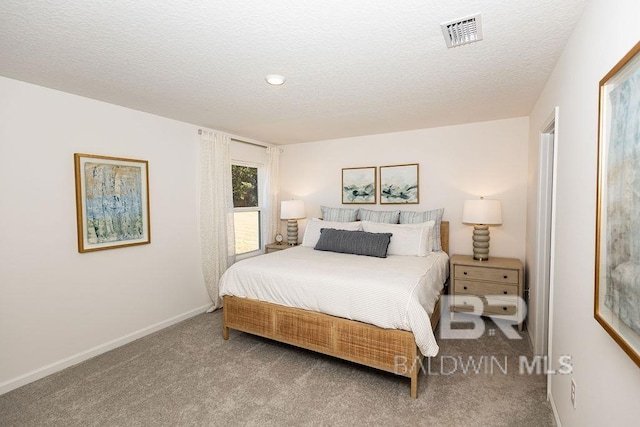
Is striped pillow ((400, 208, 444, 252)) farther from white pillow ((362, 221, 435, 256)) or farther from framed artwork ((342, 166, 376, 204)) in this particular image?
framed artwork ((342, 166, 376, 204))

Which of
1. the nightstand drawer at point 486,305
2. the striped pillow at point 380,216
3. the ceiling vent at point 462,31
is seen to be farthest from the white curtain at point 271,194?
the ceiling vent at point 462,31

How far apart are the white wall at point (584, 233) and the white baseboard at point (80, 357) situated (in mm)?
3532

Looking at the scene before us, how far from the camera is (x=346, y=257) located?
3.20 metres

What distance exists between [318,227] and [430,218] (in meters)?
1.44

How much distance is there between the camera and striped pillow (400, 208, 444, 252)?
3688mm

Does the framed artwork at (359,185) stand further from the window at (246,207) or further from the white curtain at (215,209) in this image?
the white curtain at (215,209)

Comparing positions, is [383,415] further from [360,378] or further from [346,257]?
[346,257]

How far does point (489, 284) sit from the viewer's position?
10.4 ft

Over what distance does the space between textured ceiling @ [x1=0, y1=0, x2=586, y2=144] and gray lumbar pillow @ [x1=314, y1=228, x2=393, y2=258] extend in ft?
4.47

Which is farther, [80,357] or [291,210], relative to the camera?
[291,210]

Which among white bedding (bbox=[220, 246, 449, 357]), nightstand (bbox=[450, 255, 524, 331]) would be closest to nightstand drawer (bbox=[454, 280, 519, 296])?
nightstand (bbox=[450, 255, 524, 331])

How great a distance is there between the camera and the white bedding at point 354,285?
2133 mm

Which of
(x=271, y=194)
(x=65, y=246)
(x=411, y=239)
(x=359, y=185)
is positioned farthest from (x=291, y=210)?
(x=65, y=246)

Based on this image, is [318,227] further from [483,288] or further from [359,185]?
[483,288]
